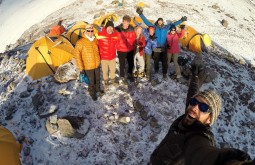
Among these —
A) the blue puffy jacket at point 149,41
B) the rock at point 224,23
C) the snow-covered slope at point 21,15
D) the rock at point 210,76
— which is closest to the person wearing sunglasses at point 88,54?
the blue puffy jacket at point 149,41

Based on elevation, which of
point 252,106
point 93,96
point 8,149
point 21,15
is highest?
point 8,149

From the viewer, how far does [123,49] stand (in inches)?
353

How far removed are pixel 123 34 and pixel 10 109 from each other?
4891mm

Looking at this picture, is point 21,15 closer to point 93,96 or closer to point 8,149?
point 93,96

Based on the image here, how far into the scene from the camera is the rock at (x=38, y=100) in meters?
9.49

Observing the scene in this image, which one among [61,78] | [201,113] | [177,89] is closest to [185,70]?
[177,89]

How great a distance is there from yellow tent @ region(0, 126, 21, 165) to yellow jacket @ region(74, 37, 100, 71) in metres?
2.98

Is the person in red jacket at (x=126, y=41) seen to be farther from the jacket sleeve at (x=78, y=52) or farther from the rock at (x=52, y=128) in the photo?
the rock at (x=52, y=128)

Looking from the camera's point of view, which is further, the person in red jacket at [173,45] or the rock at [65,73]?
the rock at [65,73]

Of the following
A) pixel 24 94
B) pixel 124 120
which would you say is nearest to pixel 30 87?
pixel 24 94

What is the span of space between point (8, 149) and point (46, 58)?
14.6 feet

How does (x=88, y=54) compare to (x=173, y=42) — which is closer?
(x=88, y=54)

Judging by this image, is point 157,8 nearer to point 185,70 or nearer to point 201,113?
point 185,70

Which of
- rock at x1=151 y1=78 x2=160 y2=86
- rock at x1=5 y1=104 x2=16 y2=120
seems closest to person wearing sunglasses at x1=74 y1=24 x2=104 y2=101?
rock at x1=151 y1=78 x2=160 y2=86
